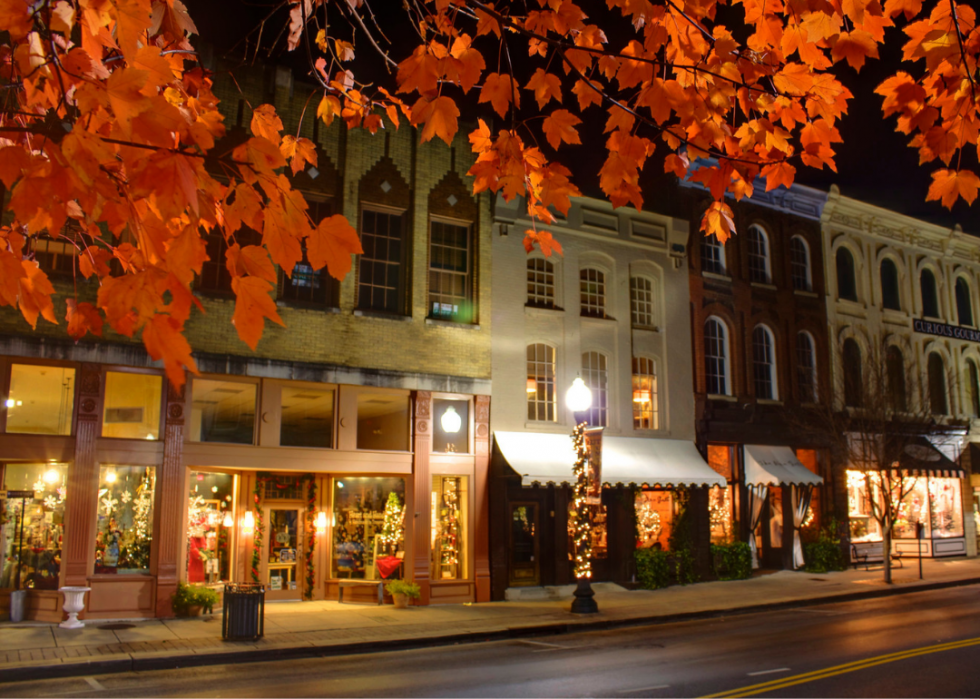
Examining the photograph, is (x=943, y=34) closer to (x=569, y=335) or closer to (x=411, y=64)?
(x=411, y=64)

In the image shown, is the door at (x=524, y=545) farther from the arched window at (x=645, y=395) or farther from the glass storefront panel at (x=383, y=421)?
the arched window at (x=645, y=395)

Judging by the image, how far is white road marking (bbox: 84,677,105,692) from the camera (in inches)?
409

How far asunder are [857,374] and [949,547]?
8.04 meters

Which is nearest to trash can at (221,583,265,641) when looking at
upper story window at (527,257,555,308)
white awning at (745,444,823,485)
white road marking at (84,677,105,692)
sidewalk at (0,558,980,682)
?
sidewalk at (0,558,980,682)

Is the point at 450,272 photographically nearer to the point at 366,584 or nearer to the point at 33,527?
the point at 366,584

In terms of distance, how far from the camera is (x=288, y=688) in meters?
10.3

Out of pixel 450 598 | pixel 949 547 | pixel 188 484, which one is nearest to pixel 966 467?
pixel 949 547

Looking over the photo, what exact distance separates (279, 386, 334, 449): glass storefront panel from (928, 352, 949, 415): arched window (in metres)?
22.5

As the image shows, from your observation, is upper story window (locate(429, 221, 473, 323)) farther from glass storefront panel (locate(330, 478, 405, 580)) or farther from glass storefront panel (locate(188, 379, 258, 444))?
glass storefront panel (locate(188, 379, 258, 444))

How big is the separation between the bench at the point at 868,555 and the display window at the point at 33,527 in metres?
22.7

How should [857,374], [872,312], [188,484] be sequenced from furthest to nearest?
[872,312] → [857,374] → [188,484]

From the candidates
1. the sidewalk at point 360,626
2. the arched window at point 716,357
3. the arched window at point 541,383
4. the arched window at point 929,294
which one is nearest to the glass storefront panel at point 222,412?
the sidewalk at point 360,626

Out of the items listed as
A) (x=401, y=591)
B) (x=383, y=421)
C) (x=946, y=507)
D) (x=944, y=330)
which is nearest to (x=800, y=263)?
(x=944, y=330)

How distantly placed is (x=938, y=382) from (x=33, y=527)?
97.2 ft
